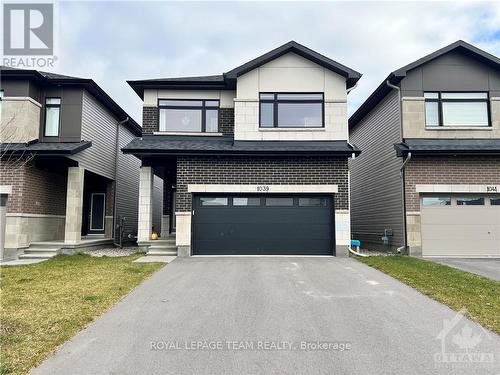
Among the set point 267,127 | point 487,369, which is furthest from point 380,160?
point 487,369

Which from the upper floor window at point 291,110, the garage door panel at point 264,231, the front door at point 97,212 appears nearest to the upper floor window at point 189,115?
the upper floor window at point 291,110

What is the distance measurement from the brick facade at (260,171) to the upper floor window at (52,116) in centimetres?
551

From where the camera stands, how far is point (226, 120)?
14.9 m

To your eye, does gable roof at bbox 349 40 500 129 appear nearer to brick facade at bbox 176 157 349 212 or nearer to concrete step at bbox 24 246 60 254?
brick facade at bbox 176 157 349 212

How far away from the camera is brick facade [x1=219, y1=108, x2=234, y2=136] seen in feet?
48.5

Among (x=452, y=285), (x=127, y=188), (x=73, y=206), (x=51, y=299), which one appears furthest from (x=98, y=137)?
(x=452, y=285)

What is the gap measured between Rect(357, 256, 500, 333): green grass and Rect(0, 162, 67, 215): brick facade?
479 inches

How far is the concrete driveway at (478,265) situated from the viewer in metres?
10.3

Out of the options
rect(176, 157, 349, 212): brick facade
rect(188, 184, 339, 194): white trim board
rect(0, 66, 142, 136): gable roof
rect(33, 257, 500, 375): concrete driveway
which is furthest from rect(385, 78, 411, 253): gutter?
rect(0, 66, 142, 136): gable roof

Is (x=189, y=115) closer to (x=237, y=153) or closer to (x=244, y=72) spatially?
(x=244, y=72)

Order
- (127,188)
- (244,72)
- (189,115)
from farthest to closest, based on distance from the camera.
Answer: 1. (127,188)
2. (189,115)
3. (244,72)

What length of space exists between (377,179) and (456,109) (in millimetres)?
4291

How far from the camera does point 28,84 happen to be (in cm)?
1423

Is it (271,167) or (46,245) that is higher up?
(271,167)
